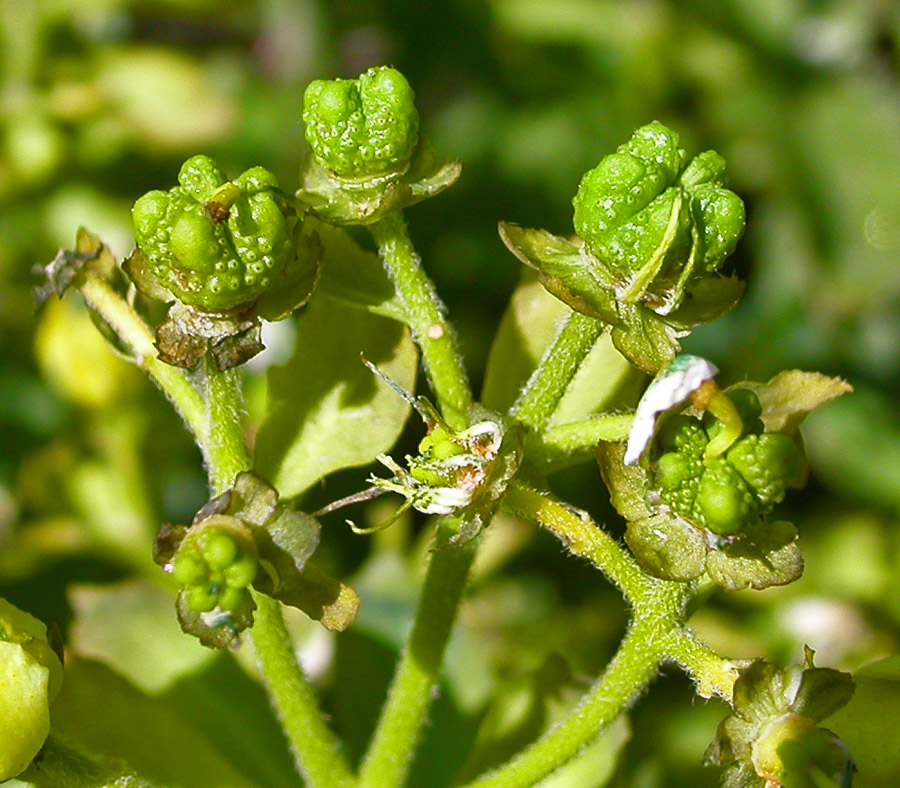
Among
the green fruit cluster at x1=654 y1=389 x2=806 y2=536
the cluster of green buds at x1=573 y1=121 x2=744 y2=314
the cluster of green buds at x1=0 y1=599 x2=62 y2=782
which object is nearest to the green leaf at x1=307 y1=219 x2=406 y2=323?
the cluster of green buds at x1=573 y1=121 x2=744 y2=314

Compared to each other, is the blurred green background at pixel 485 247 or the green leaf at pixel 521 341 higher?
the green leaf at pixel 521 341

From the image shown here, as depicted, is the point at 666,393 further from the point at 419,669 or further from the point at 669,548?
the point at 419,669

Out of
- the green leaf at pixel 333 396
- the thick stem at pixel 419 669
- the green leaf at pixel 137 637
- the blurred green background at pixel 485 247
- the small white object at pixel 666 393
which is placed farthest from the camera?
the blurred green background at pixel 485 247

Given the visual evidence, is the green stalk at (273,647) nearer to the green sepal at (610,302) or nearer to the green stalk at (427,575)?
the green stalk at (427,575)

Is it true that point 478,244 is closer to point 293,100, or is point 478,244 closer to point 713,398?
point 293,100

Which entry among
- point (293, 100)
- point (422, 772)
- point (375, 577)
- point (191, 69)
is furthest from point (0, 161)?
point (422, 772)

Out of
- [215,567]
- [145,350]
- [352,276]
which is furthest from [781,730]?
[145,350]

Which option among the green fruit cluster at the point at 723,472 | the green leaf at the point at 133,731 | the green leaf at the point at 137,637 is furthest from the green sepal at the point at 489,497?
the green leaf at the point at 137,637
